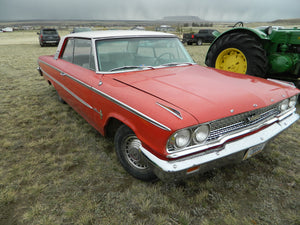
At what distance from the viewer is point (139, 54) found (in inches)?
114

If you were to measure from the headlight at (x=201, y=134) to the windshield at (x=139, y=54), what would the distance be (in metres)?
1.34

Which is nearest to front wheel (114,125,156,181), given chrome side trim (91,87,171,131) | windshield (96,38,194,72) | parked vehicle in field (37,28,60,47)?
chrome side trim (91,87,171,131)

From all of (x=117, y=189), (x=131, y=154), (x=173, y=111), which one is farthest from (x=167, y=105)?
(x=117, y=189)

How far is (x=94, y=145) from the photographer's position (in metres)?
3.04

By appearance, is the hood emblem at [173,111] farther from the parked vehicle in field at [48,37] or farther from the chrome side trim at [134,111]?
the parked vehicle in field at [48,37]

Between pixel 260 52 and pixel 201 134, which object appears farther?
pixel 260 52

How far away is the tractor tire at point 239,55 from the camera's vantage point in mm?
4055

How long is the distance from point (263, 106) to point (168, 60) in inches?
58.8

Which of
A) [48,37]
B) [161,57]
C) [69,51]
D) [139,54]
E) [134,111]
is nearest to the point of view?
[134,111]

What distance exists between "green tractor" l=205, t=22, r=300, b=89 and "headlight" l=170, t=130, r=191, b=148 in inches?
122

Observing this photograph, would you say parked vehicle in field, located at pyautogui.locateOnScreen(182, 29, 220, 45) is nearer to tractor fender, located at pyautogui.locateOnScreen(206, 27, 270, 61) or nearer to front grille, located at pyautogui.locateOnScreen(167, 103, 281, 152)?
tractor fender, located at pyautogui.locateOnScreen(206, 27, 270, 61)

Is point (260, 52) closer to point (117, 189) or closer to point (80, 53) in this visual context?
point (80, 53)

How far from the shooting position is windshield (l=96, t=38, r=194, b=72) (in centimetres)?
272

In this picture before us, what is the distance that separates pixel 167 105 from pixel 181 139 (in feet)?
1.02
